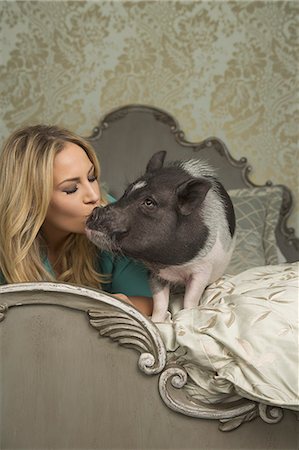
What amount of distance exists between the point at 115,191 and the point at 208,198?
4.81ft

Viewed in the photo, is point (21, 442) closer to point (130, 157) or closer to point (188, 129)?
point (130, 157)

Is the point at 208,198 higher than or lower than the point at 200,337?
higher

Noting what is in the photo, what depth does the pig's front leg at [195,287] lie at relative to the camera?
5.25ft

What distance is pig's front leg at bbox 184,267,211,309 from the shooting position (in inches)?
63.0

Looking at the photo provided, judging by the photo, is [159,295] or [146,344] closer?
[146,344]

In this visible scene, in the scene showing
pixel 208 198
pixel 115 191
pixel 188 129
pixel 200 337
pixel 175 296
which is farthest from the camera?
pixel 188 129

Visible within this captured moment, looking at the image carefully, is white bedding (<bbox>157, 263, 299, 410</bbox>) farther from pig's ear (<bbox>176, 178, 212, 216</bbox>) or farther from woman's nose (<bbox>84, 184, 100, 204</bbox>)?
woman's nose (<bbox>84, 184, 100, 204</bbox>)

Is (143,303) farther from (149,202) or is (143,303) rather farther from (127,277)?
(149,202)

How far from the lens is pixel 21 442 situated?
1424mm

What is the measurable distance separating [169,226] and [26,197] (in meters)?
0.46

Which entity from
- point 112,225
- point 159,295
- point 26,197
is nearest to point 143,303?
point 159,295

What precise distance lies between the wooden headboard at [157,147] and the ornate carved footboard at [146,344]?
175 centimetres

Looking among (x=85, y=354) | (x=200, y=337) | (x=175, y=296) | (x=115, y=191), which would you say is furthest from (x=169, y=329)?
(x=115, y=191)

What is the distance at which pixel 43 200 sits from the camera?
5.67ft
